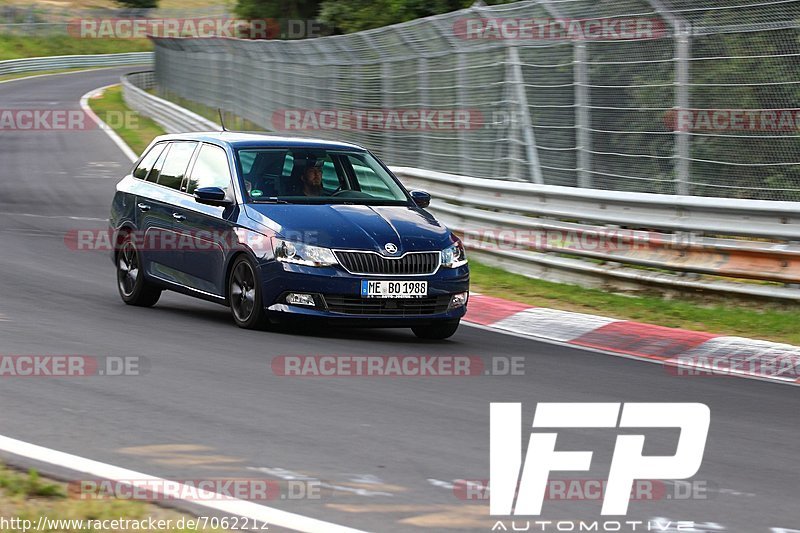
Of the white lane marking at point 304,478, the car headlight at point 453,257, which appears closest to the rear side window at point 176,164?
the car headlight at point 453,257

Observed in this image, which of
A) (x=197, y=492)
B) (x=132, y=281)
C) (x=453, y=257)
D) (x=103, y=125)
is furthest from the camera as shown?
(x=103, y=125)

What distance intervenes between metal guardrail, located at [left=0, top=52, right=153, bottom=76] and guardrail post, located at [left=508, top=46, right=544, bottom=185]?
55.3m

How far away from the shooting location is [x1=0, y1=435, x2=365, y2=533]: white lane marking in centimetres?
507

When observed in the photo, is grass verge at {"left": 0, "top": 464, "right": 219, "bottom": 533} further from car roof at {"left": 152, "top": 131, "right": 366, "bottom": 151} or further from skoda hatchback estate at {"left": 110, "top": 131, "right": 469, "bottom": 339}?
car roof at {"left": 152, "top": 131, "right": 366, "bottom": 151}

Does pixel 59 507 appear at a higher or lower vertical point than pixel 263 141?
lower

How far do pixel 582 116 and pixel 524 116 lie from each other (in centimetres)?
140

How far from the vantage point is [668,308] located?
12.1 m

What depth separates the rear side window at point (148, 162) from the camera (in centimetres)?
1227

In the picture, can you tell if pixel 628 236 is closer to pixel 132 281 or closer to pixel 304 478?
pixel 132 281

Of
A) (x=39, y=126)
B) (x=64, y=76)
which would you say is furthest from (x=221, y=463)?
(x=64, y=76)

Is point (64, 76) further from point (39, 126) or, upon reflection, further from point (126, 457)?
point (126, 457)

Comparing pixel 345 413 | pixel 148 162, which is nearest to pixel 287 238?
pixel 148 162

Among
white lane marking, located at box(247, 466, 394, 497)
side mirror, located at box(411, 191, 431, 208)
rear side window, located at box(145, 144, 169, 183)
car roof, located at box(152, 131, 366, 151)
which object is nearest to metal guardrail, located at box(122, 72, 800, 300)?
side mirror, located at box(411, 191, 431, 208)

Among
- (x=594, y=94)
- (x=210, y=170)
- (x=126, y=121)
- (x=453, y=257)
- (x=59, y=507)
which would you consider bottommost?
(x=126, y=121)
